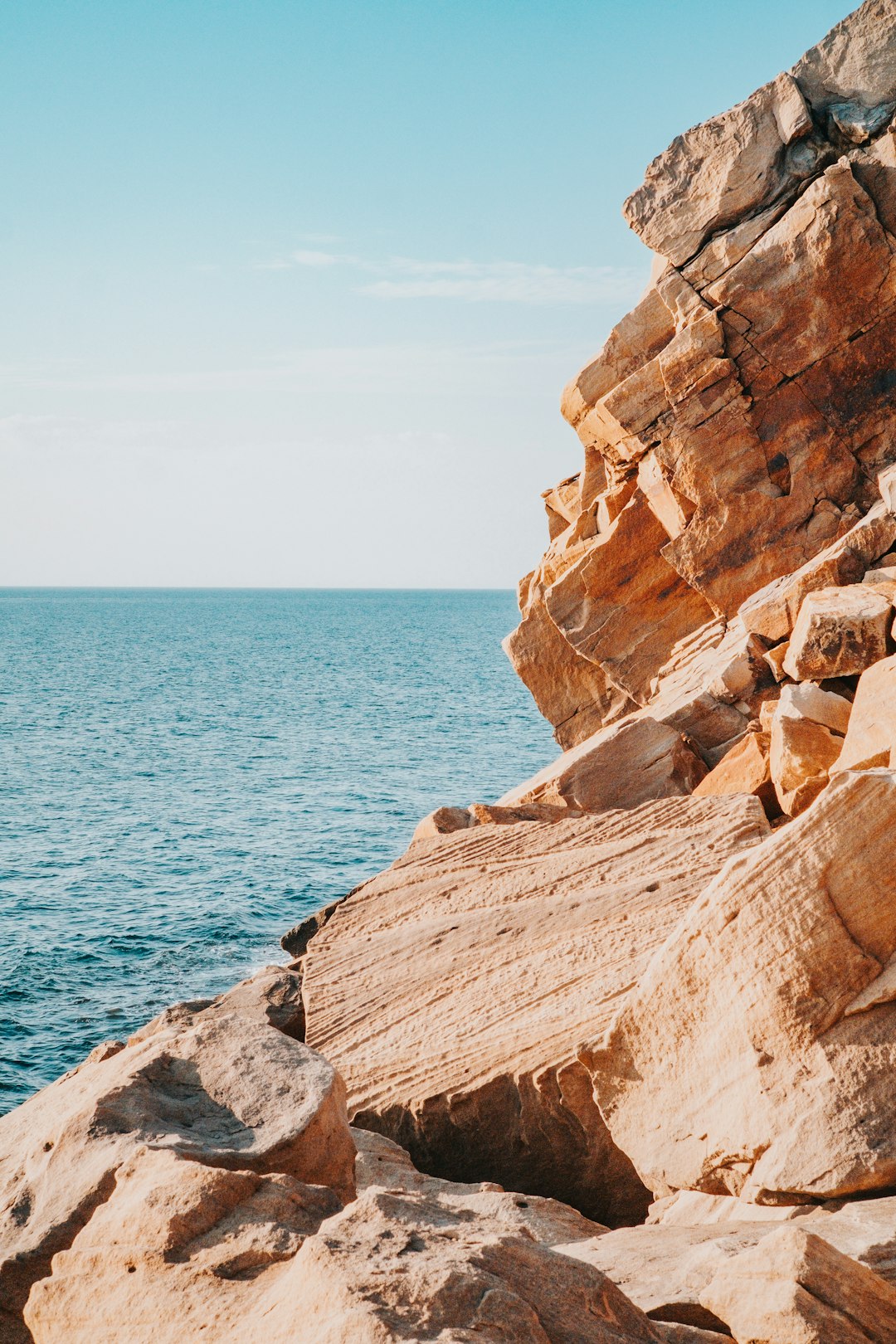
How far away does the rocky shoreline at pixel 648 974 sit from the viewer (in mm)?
5031

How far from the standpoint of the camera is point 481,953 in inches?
398

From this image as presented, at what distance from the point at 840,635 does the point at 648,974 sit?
215 inches

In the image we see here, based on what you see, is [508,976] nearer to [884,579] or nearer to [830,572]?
[884,579]

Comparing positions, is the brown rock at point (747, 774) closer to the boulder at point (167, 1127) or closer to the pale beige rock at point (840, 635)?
the pale beige rock at point (840, 635)

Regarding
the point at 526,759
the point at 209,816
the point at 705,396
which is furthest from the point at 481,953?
the point at 526,759

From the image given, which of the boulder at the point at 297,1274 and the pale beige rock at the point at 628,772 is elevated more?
the pale beige rock at the point at 628,772

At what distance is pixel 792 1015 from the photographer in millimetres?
6859

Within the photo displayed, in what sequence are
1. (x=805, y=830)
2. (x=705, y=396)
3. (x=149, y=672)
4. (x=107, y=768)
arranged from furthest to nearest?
(x=149, y=672)
(x=107, y=768)
(x=705, y=396)
(x=805, y=830)

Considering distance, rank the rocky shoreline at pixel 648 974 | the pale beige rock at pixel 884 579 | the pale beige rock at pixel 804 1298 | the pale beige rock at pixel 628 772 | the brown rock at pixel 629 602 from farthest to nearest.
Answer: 1. the brown rock at pixel 629 602
2. the pale beige rock at pixel 628 772
3. the pale beige rock at pixel 884 579
4. the rocky shoreline at pixel 648 974
5. the pale beige rock at pixel 804 1298

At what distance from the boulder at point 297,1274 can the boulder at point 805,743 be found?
5833mm

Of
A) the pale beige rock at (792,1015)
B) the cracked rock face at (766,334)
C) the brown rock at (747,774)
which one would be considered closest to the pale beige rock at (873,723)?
the brown rock at (747,774)

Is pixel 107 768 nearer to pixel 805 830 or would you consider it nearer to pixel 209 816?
pixel 209 816

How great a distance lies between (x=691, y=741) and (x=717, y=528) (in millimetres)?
3457

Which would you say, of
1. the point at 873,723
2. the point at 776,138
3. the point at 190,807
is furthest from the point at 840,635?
the point at 190,807
